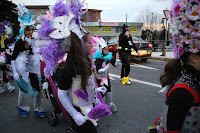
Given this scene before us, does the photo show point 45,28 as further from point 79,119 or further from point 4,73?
point 4,73

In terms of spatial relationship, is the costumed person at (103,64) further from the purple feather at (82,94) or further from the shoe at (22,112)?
the shoe at (22,112)

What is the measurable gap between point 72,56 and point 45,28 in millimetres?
460

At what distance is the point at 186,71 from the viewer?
126 centimetres

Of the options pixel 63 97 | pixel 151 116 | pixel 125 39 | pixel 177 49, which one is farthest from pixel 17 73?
pixel 125 39

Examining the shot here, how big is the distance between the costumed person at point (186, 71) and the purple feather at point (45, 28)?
4.17 ft

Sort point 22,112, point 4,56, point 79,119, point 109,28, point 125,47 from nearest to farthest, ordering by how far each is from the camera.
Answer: point 79,119 → point 22,112 → point 4,56 → point 125,47 → point 109,28

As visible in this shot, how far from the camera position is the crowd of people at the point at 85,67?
1.15m

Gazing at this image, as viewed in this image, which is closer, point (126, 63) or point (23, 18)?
point (23, 18)

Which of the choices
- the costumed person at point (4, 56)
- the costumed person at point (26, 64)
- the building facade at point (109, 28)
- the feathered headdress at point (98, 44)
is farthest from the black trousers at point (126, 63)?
the building facade at point (109, 28)

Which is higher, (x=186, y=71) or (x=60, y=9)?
(x=60, y=9)

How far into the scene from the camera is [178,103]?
3.69 ft

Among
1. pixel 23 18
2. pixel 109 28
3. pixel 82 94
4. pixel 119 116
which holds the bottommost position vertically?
pixel 119 116

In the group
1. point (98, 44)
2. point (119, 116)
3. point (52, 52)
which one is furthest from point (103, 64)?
point (52, 52)

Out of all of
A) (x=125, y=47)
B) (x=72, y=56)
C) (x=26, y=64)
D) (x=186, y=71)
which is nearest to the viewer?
(x=186, y=71)
